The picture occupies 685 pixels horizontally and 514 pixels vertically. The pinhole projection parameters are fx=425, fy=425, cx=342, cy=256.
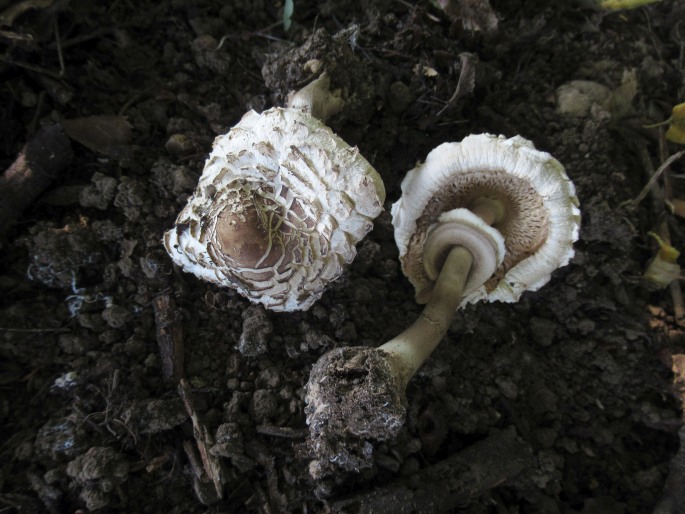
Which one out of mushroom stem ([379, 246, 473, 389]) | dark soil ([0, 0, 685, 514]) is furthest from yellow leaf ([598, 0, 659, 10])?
mushroom stem ([379, 246, 473, 389])

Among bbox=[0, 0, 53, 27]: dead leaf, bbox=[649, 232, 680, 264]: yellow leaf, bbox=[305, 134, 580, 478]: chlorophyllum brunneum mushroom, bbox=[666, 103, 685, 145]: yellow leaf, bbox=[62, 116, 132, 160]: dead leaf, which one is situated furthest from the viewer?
bbox=[666, 103, 685, 145]: yellow leaf

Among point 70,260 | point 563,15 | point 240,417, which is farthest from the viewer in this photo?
point 563,15

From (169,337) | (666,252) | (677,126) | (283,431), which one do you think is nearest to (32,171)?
(169,337)

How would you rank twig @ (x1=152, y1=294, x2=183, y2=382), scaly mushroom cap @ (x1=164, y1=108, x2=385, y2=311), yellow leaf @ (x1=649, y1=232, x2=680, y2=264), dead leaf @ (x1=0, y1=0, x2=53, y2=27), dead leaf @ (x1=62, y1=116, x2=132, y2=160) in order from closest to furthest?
scaly mushroom cap @ (x1=164, y1=108, x2=385, y2=311), twig @ (x1=152, y1=294, x2=183, y2=382), dead leaf @ (x1=0, y1=0, x2=53, y2=27), dead leaf @ (x1=62, y1=116, x2=132, y2=160), yellow leaf @ (x1=649, y1=232, x2=680, y2=264)

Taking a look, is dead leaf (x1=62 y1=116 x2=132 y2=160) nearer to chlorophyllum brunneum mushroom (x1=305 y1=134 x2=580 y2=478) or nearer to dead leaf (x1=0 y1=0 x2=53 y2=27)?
dead leaf (x1=0 y1=0 x2=53 y2=27)

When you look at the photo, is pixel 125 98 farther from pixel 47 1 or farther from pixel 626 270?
pixel 626 270

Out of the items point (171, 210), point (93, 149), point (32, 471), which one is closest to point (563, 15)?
point (171, 210)

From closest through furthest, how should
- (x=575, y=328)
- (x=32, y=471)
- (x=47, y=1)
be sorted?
1. (x=32, y=471)
2. (x=47, y=1)
3. (x=575, y=328)

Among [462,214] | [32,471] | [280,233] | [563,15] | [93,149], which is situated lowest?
[32,471]
